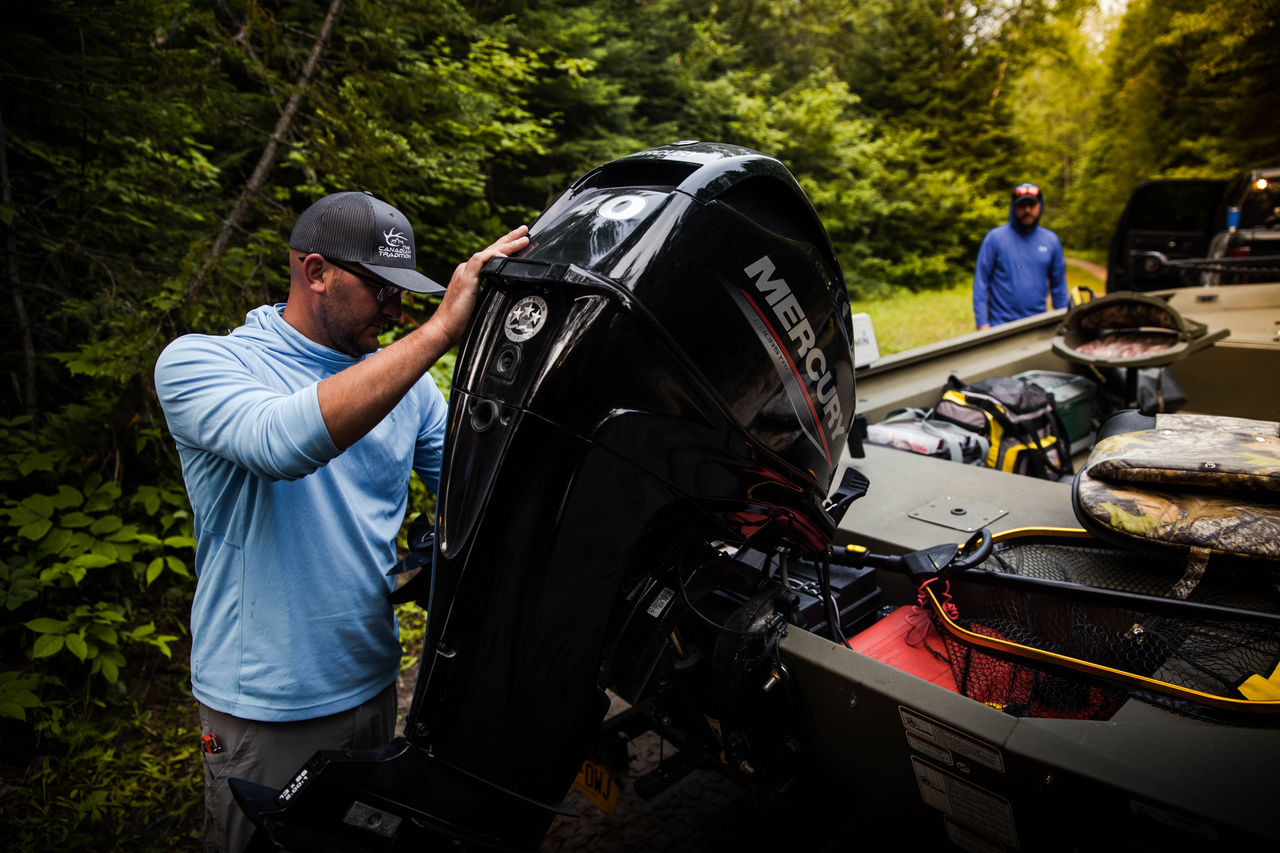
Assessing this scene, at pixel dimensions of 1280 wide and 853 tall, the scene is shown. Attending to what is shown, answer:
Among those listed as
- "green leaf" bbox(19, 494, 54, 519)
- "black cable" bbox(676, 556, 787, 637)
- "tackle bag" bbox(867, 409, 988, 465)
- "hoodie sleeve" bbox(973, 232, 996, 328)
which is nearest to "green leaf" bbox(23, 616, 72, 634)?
"green leaf" bbox(19, 494, 54, 519)

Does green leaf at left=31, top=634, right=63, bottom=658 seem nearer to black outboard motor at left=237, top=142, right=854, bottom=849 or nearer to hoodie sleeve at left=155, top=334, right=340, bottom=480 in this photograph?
hoodie sleeve at left=155, top=334, right=340, bottom=480

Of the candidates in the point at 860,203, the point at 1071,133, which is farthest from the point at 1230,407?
the point at 1071,133

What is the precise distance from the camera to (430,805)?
1149mm

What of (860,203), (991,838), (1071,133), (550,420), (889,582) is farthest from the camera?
(1071,133)

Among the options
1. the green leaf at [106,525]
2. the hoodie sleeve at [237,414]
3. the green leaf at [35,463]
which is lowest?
the green leaf at [106,525]

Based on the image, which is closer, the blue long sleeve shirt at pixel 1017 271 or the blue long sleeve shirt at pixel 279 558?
the blue long sleeve shirt at pixel 279 558

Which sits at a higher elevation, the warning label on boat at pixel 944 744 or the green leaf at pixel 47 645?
the warning label on boat at pixel 944 744

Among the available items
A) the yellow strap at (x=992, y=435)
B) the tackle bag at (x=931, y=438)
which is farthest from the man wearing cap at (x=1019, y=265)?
the tackle bag at (x=931, y=438)

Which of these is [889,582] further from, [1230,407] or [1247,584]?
[1230,407]

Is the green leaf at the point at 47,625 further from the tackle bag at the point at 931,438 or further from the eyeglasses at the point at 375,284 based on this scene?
the tackle bag at the point at 931,438

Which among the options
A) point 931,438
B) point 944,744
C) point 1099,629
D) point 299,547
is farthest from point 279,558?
point 931,438

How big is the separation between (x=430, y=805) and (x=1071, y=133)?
38.4 metres

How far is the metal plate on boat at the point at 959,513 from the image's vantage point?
82.5 inches

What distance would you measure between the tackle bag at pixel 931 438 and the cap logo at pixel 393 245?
2110 millimetres
